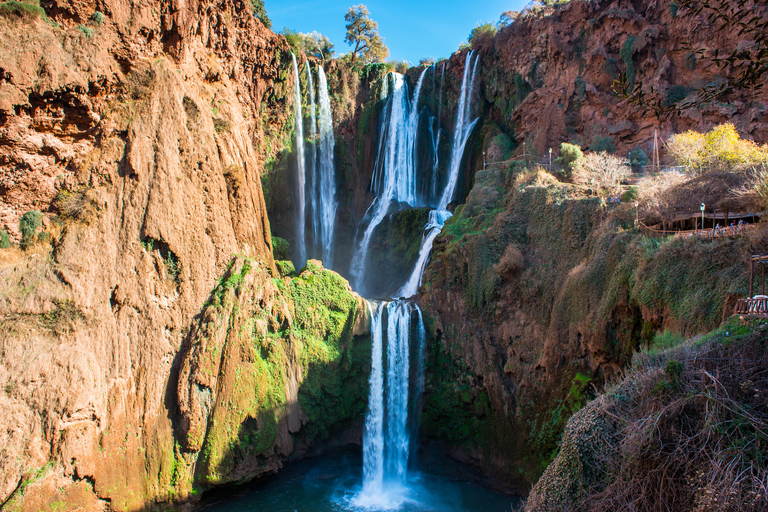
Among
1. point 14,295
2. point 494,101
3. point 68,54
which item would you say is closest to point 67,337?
point 14,295

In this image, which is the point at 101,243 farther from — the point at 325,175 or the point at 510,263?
the point at 325,175

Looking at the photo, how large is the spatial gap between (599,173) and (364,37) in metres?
31.7

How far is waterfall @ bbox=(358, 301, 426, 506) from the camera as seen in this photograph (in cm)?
2089

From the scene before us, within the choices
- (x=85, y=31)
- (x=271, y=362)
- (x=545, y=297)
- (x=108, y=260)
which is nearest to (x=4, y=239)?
(x=108, y=260)

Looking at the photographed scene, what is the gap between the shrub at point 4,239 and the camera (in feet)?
55.0

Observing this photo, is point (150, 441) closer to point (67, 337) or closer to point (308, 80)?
point (67, 337)

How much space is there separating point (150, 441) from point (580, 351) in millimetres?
15931

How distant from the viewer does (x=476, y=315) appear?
21.9 m

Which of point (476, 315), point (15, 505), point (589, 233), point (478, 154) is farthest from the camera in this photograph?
point (478, 154)

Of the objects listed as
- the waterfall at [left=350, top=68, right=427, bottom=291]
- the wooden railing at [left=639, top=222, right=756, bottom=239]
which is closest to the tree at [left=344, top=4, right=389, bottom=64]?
the waterfall at [left=350, top=68, right=427, bottom=291]

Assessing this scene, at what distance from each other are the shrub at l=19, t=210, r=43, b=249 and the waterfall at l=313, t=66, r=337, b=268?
61.7ft

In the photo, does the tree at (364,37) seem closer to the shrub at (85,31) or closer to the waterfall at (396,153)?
the waterfall at (396,153)

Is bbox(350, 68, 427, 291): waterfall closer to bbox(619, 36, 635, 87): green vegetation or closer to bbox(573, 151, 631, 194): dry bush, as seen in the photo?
bbox(573, 151, 631, 194): dry bush

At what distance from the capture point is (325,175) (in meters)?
35.8
